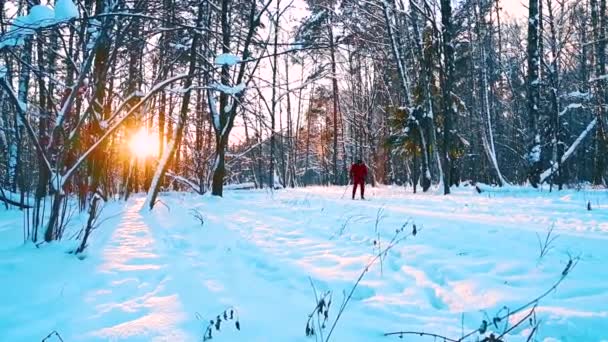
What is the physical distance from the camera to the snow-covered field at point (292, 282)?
2.19m

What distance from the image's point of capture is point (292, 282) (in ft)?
10.2

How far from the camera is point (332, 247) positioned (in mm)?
4410

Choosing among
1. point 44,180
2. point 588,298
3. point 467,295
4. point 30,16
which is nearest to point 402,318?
point 467,295

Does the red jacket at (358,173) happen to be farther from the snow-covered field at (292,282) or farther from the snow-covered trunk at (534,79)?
the snow-covered field at (292,282)

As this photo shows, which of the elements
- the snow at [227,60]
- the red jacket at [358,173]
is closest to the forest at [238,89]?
the snow at [227,60]

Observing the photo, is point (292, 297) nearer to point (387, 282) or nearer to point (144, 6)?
point (387, 282)

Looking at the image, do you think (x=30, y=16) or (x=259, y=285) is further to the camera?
(x=259, y=285)

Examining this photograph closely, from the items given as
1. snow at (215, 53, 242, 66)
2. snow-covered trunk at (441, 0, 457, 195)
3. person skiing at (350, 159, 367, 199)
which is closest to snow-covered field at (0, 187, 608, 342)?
snow at (215, 53, 242, 66)

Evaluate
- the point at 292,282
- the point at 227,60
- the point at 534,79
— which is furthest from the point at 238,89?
the point at 534,79

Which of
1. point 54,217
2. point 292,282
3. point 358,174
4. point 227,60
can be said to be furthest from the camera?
point 358,174

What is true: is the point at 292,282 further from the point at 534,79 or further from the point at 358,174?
the point at 534,79

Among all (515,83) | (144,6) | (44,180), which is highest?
(515,83)

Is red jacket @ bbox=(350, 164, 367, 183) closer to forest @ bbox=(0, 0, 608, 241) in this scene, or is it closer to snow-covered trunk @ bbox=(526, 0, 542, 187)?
forest @ bbox=(0, 0, 608, 241)

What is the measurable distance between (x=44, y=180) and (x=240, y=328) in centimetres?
359
